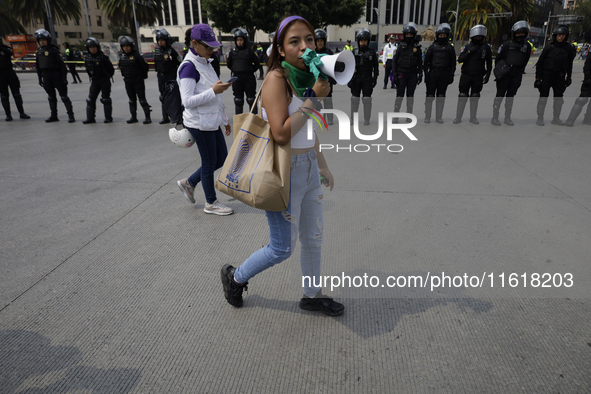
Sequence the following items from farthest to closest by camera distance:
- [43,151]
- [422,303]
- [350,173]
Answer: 1. [43,151]
2. [350,173]
3. [422,303]

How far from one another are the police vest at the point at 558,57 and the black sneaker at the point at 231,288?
8523mm

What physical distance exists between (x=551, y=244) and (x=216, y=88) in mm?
3182

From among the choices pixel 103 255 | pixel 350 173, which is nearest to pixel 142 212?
pixel 103 255

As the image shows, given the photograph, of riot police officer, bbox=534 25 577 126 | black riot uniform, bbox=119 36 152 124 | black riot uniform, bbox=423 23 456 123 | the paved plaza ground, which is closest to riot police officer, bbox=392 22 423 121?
black riot uniform, bbox=423 23 456 123

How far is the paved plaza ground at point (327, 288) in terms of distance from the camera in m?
2.00

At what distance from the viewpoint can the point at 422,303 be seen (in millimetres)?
2570

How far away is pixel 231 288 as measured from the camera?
2469mm

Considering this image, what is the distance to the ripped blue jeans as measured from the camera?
2.07 m

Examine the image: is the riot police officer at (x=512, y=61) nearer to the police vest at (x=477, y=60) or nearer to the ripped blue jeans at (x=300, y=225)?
the police vest at (x=477, y=60)

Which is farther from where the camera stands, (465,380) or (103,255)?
(103,255)

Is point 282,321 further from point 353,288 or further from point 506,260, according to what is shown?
point 506,260

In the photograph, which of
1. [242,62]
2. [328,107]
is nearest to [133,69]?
[242,62]

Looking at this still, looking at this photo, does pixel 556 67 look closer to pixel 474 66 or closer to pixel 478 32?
pixel 474 66

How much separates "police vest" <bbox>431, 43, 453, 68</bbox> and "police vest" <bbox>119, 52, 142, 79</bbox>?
21.9 feet
